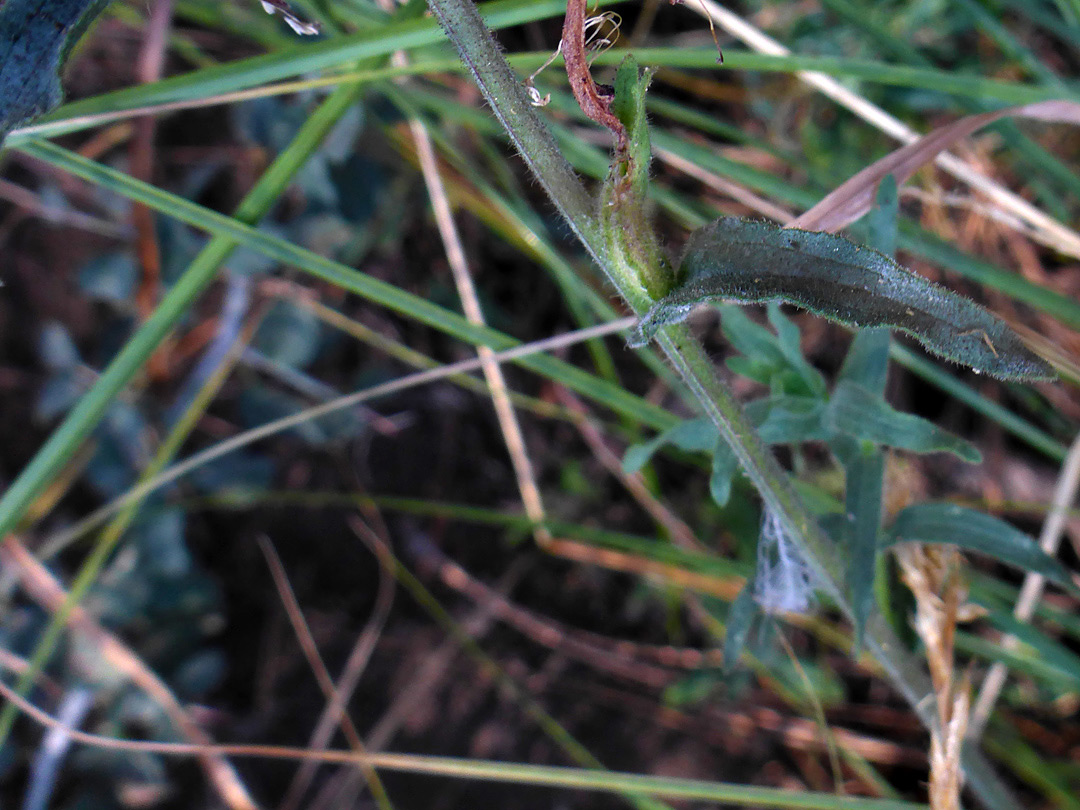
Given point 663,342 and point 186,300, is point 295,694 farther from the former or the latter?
point 663,342

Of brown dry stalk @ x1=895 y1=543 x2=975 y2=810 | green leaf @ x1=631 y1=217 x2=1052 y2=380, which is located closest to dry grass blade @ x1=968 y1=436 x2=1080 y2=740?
brown dry stalk @ x1=895 y1=543 x2=975 y2=810

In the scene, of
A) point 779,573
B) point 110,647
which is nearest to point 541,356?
point 779,573

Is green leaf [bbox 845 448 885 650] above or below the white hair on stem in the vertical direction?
above

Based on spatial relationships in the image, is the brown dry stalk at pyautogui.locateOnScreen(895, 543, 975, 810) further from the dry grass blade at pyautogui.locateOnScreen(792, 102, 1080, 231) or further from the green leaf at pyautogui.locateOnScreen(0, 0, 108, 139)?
the green leaf at pyautogui.locateOnScreen(0, 0, 108, 139)

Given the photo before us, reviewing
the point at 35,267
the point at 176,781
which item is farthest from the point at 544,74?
the point at 176,781

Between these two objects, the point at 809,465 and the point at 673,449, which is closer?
the point at 673,449

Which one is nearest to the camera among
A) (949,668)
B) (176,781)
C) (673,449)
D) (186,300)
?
(949,668)
